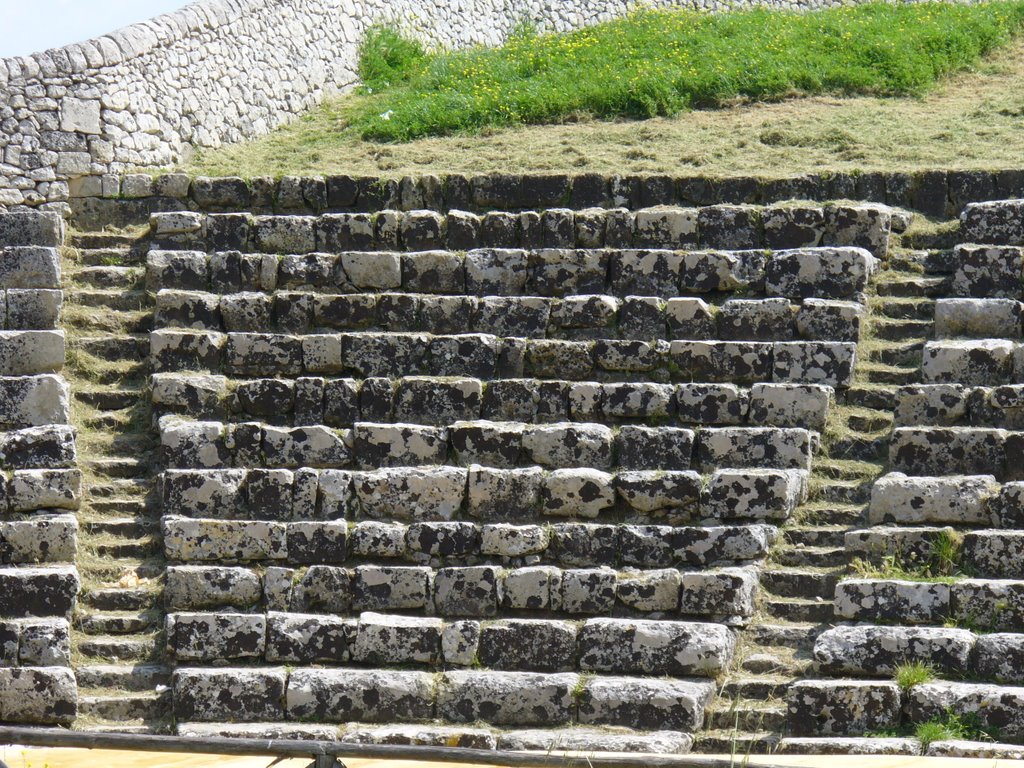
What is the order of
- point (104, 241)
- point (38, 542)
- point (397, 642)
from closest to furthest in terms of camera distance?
point (397, 642)
point (38, 542)
point (104, 241)

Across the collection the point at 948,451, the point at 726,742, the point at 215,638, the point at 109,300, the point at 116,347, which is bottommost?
the point at 726,742

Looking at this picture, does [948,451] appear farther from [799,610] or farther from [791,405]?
[799,610]

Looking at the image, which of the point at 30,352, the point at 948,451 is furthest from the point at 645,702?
the point at 30,352

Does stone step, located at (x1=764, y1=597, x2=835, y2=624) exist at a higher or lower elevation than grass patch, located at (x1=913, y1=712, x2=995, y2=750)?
higher

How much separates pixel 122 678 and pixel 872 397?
15.2ft

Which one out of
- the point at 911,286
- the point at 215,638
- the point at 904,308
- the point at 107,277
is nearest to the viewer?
the point at 215,638

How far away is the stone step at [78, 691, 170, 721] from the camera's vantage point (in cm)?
770

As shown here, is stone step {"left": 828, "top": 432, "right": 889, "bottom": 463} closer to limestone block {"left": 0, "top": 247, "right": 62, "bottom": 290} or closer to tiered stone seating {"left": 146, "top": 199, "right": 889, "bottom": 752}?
tiered stone seating {"left": 146, "top": 199, "right": 889, "bottom": 752}

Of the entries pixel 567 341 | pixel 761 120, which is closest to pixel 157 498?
pixel 567 341

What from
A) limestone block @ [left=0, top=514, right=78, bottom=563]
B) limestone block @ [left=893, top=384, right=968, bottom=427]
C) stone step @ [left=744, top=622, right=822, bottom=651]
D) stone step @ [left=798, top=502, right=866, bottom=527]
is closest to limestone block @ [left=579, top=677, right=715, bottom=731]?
stone step @ [left=744, top=622, right=822, bottom=651]

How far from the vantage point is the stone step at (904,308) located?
9516 millimetres

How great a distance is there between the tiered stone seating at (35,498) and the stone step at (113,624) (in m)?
0.11

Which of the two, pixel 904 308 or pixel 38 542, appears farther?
pixel 904 308

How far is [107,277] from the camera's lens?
34.7ft
